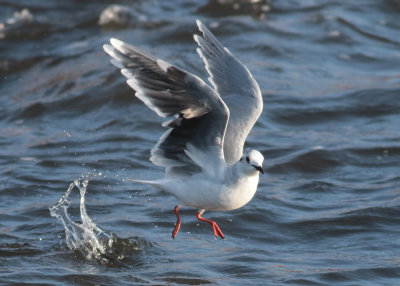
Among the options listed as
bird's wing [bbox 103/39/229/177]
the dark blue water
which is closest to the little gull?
bird's wing [bbox 103/39/229/177]

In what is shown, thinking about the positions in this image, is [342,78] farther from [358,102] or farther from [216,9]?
[216,9]

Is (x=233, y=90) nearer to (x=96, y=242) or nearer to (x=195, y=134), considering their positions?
(x=195, y=134)

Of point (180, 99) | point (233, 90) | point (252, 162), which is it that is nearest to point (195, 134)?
point (180, 99)

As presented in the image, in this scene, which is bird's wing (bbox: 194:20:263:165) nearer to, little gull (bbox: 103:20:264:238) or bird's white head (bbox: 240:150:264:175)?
little gull (bbox: 103:20:264:238)

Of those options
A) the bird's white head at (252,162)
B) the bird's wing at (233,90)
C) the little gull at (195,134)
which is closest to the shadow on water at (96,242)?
the little gull at (195,134)

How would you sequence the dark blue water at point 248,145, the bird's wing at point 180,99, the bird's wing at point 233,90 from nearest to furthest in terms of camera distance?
the bird's wing at point 180,99
the bird's wing at point 233,90
the dark blue water at point 248,145

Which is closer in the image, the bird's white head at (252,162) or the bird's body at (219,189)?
the bird's white head at (252,162)

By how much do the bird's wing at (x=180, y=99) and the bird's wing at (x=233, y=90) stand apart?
47 centimetres

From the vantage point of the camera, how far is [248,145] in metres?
10.0

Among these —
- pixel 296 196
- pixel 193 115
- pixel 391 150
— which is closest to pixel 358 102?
pixel 391 150

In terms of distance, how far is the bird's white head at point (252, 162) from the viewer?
18.2 feet

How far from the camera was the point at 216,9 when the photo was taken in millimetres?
14859

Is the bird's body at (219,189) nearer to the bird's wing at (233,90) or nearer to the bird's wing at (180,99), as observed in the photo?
the bird's wing at (180,99)

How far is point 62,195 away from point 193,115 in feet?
10.5
